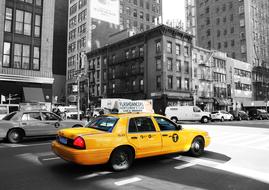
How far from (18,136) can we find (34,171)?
582 centimetres

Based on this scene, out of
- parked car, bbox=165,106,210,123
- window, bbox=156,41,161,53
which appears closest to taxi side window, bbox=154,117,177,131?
parked car, bbox=165,106,210,123

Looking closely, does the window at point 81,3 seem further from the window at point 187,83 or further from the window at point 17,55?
the window at point 17,55

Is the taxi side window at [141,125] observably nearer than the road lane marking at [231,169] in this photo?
No

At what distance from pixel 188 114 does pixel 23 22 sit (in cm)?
2160

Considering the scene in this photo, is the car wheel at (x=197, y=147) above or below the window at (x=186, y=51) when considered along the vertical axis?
below

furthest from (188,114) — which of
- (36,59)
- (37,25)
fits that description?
(37,25)

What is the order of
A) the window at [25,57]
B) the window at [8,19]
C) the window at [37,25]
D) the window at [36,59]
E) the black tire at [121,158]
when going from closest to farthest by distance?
the black tire at [121,158]
the window at [8,19]
the window at [25,57]
the window at [36,59]
the window at [37,25]

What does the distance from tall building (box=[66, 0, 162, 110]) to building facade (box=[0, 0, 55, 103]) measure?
2586cm

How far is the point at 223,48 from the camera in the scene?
65.6 m

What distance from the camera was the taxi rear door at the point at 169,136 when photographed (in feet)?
21.9

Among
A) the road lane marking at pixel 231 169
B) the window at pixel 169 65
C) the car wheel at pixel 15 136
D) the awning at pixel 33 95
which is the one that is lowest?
the road lane marking at pixel 231 169

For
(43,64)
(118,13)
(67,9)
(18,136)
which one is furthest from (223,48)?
(18,136)

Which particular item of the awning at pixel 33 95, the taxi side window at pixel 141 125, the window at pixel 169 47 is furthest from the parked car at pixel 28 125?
the window at pixel 169 47

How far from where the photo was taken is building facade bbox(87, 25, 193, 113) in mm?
38094
